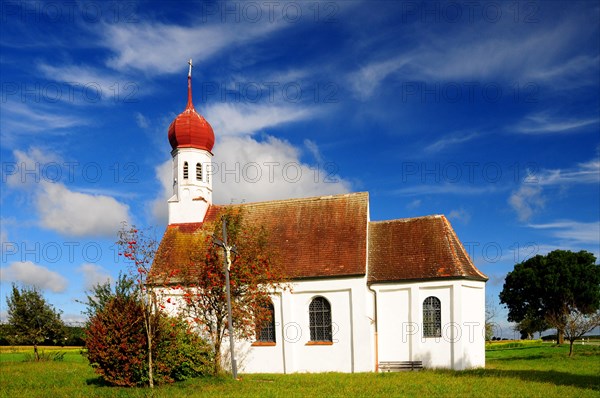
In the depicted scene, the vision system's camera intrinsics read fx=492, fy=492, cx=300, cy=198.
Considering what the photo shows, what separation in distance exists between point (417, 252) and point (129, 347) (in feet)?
52.1

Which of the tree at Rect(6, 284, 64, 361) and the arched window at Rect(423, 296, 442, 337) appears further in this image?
the tree at Rect(6, 284, 64, 361)

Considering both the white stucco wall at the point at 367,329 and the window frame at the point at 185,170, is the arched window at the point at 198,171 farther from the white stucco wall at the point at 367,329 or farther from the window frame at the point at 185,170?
the white stucco wall at the point at 367,329

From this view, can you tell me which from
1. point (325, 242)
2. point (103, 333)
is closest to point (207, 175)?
point (325, 242)

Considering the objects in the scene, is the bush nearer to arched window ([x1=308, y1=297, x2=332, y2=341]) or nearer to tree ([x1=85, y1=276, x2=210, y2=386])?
tree ([x1=85, y1=276, x2=210, y2=386])

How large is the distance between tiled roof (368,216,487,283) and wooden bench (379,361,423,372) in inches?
171

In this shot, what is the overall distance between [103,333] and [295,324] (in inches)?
418

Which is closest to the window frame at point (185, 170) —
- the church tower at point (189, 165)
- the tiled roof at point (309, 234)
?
the church tower at point (189, 165)

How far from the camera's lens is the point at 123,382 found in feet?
63.8

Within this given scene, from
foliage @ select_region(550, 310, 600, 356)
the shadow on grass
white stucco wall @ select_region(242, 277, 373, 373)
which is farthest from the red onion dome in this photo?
foliage @ select_region(550, 310, 600, 356)

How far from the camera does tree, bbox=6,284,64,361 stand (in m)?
36.5

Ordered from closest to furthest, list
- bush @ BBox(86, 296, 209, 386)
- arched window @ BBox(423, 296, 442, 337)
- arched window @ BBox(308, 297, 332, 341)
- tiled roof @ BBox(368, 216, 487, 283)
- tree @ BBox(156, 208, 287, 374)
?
bush @ BBox(86, 296, 209, 386) → tree @ BBox(156, 208, 287, 374) → arched window @ BBox(423, 296, 442, 337) → tiled roof @ BBox(368, 216, 487, 283) → arched window @ BBox(308, 297, 332, 341)

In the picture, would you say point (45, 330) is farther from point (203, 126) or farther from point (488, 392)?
point (488, 392)

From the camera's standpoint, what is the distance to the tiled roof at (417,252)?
26359mm

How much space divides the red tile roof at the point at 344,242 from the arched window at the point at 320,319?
5.50ft
